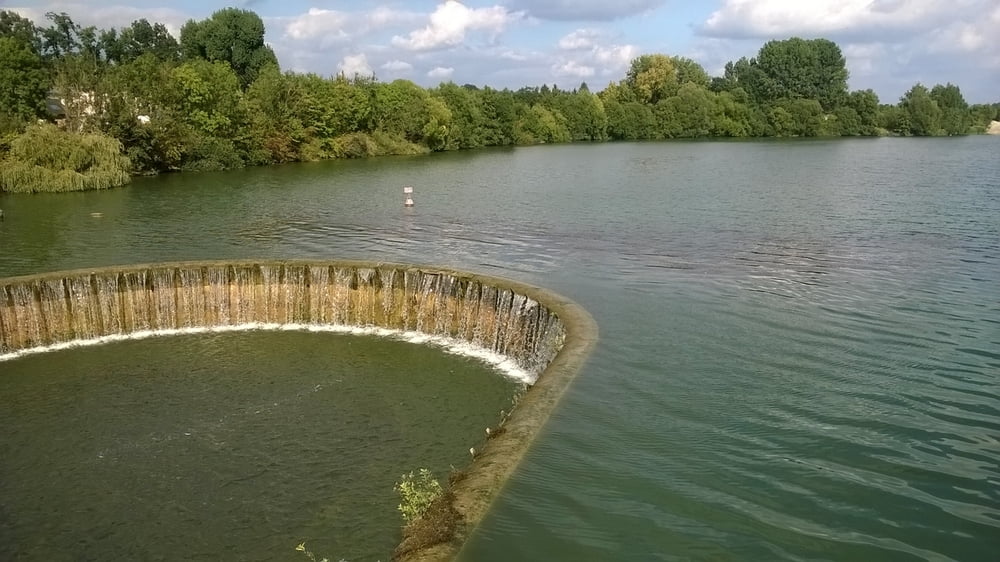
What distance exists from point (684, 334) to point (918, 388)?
3.51 metres

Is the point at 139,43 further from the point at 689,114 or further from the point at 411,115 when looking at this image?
the point at 689,114

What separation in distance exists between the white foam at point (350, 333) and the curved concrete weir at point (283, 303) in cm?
6

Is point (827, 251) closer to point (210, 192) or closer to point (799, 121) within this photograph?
point (210, 192)

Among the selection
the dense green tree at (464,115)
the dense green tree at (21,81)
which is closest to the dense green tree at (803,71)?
the dense green tree at (464,115)

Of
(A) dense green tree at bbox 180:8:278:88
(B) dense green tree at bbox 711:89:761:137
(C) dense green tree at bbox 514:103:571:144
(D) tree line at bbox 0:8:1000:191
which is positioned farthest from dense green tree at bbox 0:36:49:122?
(B) dense green tree at bbox 711:89:761:137

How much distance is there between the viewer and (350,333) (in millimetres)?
15523

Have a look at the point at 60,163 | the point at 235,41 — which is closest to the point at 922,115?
the point at 235,41

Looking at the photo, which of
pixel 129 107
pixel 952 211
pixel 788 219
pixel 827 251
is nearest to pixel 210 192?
pixel 129 107

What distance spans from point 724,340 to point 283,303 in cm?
919

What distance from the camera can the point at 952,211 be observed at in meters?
25.3

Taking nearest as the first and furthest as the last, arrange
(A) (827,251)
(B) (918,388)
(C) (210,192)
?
(B) (918,388) < (A) (827,251) < (C) (210,192)

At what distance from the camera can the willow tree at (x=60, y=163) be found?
36.4m

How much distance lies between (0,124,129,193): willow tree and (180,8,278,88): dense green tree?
5144cm

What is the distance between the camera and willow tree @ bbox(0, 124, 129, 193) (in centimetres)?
3641
